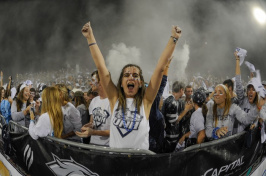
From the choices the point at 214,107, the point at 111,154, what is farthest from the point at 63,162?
the point at 214,107

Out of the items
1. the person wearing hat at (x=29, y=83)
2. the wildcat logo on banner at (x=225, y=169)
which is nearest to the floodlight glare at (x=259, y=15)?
the wildcat logo on banner at (x=225, y=169)

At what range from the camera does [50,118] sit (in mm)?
1999

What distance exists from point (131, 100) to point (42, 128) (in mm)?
730

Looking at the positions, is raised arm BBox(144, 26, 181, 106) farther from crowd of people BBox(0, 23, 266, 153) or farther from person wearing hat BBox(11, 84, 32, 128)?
person wearing hat BBox(11, 84, 32, 128)

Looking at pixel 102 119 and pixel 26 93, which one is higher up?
pixel 26 93

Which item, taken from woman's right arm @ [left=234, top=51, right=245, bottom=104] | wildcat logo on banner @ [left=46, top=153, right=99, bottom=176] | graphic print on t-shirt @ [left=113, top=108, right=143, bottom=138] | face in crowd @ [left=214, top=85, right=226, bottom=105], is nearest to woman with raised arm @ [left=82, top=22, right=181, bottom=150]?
graphic print on t-shirt @ [left=113, top=108, right=143, bottom=138]

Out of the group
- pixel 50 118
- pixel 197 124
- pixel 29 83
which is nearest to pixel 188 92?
pixel 197 124

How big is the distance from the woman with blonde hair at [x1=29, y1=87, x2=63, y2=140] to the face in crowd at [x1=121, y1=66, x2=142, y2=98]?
602 millimetres

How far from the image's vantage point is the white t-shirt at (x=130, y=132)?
1677 millimetres

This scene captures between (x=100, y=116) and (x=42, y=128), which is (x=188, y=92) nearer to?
(x=100, y=116)

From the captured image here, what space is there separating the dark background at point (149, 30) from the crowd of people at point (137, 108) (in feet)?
0.61

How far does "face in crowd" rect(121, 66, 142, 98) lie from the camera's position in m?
1.78

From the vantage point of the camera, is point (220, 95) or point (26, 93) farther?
point (26, 93)

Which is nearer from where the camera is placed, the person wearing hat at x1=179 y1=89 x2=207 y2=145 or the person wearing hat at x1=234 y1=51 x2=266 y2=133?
the person wearing hat at x1=179 y1=89 x2=207 y2=145
